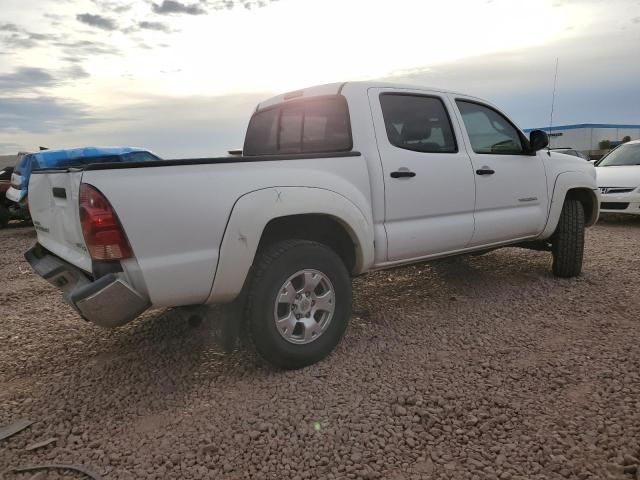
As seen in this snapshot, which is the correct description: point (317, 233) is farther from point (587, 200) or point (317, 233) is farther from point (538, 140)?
point (587, 200)

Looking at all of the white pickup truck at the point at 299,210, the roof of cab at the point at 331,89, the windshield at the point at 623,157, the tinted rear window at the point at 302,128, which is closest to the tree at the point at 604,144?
the windshield at the point at 623,157

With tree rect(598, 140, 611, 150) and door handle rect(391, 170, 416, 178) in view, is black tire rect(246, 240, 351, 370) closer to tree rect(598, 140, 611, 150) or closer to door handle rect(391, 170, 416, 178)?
door handle rect(391, 170, 416, 178)

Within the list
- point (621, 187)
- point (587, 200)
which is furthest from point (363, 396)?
point (621, 187)

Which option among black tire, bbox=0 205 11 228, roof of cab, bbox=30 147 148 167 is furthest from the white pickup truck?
black tire, bbox=0 205 11 228

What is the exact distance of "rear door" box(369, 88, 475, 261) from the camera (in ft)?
12.1

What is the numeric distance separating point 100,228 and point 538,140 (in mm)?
3952

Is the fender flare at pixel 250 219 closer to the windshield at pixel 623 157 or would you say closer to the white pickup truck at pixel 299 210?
the white pickup truck at pixel 299 210

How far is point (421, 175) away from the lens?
3.82m

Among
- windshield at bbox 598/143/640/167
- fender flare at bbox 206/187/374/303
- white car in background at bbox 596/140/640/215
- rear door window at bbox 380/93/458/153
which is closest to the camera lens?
fender flare at bbox 206/187/374/303

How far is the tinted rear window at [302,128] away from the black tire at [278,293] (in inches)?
36.0

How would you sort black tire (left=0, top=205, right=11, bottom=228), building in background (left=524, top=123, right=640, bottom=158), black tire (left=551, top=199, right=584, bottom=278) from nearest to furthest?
black tire (left=551, top=199, right=584, bottom=278) → black tire (left=0, top=205, right=11, bottom=228) → building in background (left=524, top=123, right=640, bottom=158)

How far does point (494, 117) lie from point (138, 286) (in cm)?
365

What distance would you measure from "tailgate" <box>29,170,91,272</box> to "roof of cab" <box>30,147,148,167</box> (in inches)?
291

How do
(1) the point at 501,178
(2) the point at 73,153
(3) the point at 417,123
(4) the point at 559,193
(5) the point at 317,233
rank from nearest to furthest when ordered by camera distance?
(5) the point at 317,233
(3) the point at 417,123
(1) the point at 501,178
(4) the point at 559,193
(2) the point at 73,153
